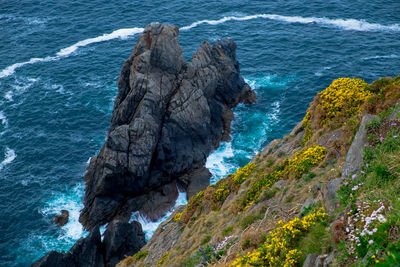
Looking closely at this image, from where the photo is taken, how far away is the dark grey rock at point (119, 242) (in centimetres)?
4250

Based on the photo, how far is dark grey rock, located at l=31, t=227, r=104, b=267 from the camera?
40.1m

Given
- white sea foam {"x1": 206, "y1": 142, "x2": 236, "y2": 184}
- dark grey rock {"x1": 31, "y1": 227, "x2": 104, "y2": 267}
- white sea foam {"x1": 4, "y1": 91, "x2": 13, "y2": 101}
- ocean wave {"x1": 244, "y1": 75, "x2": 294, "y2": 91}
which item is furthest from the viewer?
white sea foam {"x1": 4, "y1": 91, "x2": 13, "y2": 101}

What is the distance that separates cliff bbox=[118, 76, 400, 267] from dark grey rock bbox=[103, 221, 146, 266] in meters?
11.7

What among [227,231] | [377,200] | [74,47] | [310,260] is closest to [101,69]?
[74,47]

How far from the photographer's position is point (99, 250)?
142ft

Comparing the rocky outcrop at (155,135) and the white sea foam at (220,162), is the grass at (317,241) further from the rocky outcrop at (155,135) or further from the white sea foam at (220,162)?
the white sea foam at (220,162)

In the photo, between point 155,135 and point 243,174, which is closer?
point 243,174

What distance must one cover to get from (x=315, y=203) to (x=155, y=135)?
38552mm

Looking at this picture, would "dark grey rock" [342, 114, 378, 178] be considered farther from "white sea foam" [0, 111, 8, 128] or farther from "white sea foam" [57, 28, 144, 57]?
"white sea foam" [57, 28, 144, 57]

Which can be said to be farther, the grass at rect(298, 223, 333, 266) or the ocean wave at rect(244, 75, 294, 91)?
the ocean wave at rect(244, 75, 294, 91)

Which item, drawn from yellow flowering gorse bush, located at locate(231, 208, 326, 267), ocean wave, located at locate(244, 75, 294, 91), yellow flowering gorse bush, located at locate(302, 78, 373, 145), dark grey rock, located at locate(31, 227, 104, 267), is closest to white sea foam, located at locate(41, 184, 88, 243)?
dark grey rock, located at locate(31, 227, 104, 267)

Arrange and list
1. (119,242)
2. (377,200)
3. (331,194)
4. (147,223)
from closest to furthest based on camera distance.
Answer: (377,200), (331,194), (119,242), (147,223)

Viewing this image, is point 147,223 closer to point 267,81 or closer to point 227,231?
point 227,231

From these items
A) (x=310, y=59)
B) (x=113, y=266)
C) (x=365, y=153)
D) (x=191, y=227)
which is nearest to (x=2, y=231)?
(x=113, y=266)
